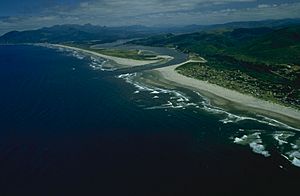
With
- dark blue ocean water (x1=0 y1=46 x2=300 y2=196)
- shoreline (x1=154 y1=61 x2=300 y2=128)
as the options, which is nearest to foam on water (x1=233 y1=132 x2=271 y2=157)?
dark blue ocean water (x1=0 y1=46 x2=300 y2=196)

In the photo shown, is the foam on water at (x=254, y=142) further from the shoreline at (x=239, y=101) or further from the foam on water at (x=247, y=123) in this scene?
the shoreline at (x=239, y=101)

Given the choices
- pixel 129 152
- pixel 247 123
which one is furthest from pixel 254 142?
pixel 129 152

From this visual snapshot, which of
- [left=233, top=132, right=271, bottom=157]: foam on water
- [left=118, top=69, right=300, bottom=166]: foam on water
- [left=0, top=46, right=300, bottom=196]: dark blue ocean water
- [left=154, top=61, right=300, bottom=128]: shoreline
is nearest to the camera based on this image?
[left=0, top=46, right=300, bottom=196]: dark blue ocean water

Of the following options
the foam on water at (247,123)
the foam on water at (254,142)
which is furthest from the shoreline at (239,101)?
the foam on water at (254,142)

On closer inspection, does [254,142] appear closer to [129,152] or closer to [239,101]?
[129,152]

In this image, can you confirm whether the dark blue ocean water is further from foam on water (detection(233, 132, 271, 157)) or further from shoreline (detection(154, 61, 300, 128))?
shoreline (detection(154, 61, 300, 128))

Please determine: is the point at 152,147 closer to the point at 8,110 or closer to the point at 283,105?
the point at 283,105
